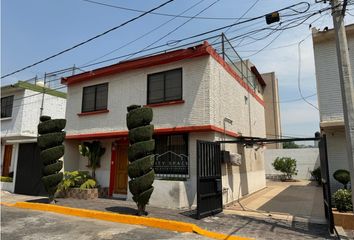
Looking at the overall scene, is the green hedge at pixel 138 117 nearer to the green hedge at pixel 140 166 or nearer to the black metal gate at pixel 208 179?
the green hedge at pixel 140 166

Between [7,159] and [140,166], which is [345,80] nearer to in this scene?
[140,166]

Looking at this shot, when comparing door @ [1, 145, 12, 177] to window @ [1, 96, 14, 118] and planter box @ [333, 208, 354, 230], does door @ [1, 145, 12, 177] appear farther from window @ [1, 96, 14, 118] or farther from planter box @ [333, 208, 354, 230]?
planter box @ [333, 208, 354, 230]

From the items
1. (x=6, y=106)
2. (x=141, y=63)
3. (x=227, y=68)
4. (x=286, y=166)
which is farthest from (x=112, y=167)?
(x=286, y=166)

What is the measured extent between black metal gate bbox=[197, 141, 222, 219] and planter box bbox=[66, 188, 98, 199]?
5.96 meters

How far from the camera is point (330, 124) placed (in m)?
9.59

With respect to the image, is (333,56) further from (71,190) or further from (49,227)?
(71,190)

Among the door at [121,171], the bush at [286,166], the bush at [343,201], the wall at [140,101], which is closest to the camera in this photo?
the bush at [343,201]

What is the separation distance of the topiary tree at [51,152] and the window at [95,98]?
2889mm

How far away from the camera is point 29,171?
589 inches

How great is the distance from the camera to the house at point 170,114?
10.7m

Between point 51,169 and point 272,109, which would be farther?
point 272,109

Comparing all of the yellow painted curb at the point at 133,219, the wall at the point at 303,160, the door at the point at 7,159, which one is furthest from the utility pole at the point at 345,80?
the wall at the point at 303,160

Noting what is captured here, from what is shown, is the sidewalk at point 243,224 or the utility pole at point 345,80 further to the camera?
the sidewalk at point 243,224

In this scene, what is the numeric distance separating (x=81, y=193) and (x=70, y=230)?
5016 mm
